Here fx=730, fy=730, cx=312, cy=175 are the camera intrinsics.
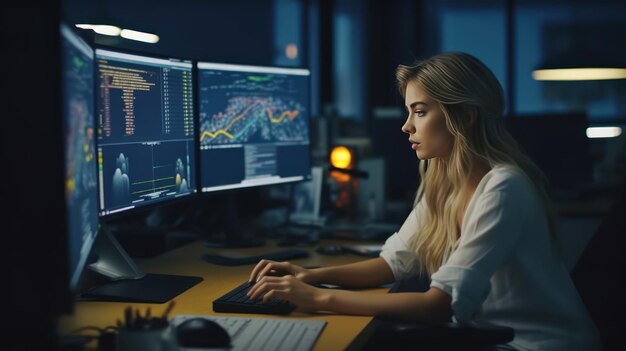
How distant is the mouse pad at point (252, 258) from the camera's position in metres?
2.01

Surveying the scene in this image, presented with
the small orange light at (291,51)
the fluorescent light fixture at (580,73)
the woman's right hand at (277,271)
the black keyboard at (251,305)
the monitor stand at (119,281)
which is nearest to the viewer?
the black keyboard at (251,305)

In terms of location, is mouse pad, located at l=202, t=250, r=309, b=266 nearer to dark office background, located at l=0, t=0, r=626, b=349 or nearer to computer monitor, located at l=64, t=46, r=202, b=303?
computer monitor, located at l=64, t=46, r=202, b=303

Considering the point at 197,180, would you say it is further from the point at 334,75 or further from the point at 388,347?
the point at 334,75

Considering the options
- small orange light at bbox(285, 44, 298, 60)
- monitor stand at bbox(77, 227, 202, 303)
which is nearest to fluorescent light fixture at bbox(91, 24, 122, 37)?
monitor stand at bbox(77, 227, 202, 303)

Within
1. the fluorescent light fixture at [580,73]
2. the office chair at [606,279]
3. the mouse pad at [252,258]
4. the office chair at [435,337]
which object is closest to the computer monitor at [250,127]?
the mouse pad at [252,258]

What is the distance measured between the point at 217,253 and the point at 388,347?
3.28ft

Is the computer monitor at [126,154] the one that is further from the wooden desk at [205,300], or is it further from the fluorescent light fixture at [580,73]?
the fluorescent light fixture at [580,73]

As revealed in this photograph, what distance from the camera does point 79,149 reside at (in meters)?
1.23

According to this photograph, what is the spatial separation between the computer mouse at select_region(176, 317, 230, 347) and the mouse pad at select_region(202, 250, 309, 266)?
85 cm

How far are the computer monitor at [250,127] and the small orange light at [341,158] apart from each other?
322mm

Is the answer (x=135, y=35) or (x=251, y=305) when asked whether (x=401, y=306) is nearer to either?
(x=251, y=305)

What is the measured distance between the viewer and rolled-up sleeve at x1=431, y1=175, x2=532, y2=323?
1444mm

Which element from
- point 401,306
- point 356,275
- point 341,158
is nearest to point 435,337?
point 401,306

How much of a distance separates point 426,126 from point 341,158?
122 centimetres
